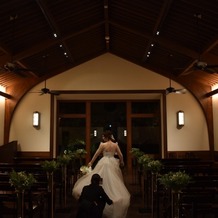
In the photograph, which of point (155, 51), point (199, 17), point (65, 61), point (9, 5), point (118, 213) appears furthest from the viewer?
point (65, 61)

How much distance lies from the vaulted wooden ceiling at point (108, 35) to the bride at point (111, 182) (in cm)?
275

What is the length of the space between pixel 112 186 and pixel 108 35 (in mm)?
7040

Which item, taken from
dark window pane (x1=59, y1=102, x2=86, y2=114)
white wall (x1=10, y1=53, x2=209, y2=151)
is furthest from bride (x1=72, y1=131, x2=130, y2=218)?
dark window pane (x1=59, y1=102, x2=86, y2=114)

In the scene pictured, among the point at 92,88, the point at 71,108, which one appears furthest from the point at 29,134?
the point at 92,88

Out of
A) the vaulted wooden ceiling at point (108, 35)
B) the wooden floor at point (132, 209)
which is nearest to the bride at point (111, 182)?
the wooden floor at point (132, 209)

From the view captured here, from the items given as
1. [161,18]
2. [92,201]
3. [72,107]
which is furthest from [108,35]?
[92,201]

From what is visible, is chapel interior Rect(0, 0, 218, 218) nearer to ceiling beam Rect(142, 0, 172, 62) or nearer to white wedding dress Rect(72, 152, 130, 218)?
ceiling beam Rect(142, 0, 172, 62)

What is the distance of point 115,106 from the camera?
51.8ft

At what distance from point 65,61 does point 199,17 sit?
22.5 feet

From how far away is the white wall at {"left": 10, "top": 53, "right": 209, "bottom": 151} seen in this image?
14266mm

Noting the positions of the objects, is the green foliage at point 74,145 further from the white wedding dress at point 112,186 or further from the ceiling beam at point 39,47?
the white wedding dress at point 112,186

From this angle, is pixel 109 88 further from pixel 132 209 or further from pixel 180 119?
pixel 132 209

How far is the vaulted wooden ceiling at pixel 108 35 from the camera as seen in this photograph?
859cm

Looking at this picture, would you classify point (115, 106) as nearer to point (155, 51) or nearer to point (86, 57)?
point (86, 57)
